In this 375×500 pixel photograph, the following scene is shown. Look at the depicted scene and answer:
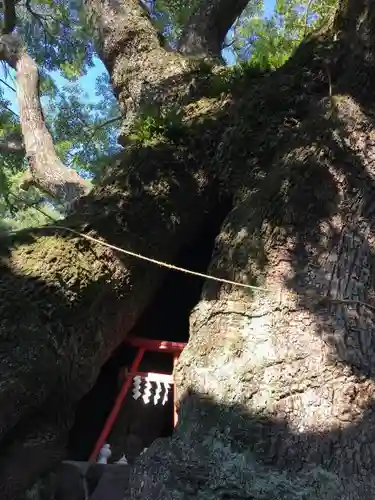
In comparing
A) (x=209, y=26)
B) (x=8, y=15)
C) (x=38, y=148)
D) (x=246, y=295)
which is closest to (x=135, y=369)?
(x=246, y=295)

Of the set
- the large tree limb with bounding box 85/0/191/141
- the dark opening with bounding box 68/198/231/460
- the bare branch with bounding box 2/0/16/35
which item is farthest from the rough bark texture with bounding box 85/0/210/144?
the bare branch with bounding box 2/0/16/35

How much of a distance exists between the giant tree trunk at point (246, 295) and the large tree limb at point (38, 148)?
6.05ft

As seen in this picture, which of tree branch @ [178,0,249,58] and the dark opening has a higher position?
tree branch @ [178,0,249,58]

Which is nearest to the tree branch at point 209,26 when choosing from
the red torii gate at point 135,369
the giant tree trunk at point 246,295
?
the giant tree trunk at point 246,295

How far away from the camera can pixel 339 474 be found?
2102mm

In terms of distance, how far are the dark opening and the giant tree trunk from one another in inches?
9.3

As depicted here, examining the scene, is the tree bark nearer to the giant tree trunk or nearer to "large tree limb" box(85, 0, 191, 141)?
the giant tree trunk

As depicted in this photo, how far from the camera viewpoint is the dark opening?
10.3 feet

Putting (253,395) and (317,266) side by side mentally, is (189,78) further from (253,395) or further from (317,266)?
(253,395)

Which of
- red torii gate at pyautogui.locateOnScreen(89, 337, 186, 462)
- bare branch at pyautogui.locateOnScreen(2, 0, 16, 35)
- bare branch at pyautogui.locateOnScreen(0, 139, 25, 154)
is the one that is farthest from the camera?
bare branch at pyautogui.locateOnScreen(0, 139, 25, 154)

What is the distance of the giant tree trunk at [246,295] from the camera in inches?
86.7

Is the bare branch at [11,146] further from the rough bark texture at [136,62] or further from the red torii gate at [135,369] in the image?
the red torii gate at [135,369]

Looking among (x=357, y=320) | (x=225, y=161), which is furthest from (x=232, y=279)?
(x=225, y=161)

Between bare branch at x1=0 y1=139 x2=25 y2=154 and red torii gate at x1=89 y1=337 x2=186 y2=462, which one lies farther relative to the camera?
bare branch at x1=0 y1=139 x2=25 y2=154
